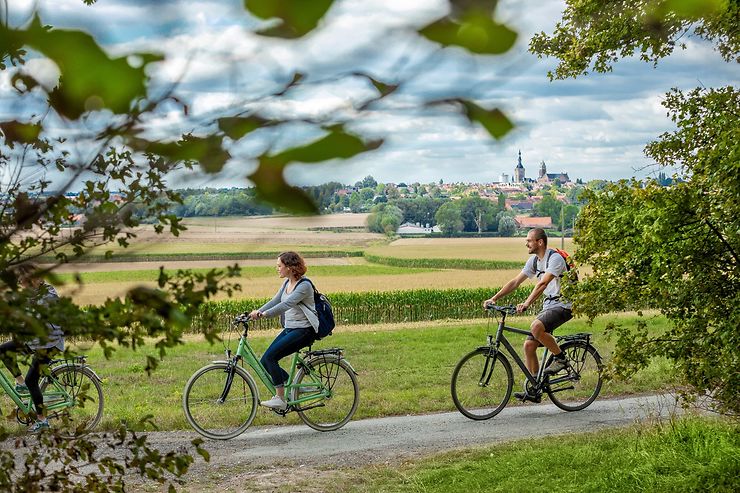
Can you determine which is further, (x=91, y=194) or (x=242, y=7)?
(x=91, y=194)

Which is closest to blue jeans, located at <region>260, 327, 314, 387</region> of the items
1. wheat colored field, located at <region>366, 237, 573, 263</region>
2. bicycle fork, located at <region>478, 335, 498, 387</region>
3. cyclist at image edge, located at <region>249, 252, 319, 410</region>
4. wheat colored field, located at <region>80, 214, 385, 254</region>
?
cyclist at image edge, located at <region>249, 252, 319, 410</region>

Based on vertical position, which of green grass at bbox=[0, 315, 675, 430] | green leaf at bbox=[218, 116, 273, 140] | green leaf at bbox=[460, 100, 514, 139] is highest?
green leaf at bbox=[218, 116, 273, 140]

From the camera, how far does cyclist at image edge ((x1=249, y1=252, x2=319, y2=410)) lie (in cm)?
831

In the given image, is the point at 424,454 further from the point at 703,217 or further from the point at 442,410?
the point at 703,217

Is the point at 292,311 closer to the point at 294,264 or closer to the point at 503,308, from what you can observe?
the point at 294,264

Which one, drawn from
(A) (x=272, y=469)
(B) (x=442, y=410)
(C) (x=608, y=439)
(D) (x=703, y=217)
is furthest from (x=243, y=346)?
(D) (x=703, y=217)

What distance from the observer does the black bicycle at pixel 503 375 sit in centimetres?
947

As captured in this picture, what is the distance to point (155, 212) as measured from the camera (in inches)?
60.3

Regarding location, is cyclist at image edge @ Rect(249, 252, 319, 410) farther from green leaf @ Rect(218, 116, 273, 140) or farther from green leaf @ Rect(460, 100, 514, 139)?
green leaf @ Rect(460, 100, 514, 139)

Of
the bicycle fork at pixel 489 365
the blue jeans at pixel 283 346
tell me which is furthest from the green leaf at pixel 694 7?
the bicycle fork at pixel 489 365

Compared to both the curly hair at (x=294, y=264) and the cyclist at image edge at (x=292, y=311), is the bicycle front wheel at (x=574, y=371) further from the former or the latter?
the curly hair at (x=294, y=264)

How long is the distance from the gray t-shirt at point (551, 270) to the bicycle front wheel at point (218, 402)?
3.01 metres

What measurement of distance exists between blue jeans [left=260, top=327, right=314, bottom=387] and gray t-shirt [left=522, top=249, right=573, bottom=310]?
2.29 metres

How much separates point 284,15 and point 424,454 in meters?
7.26
